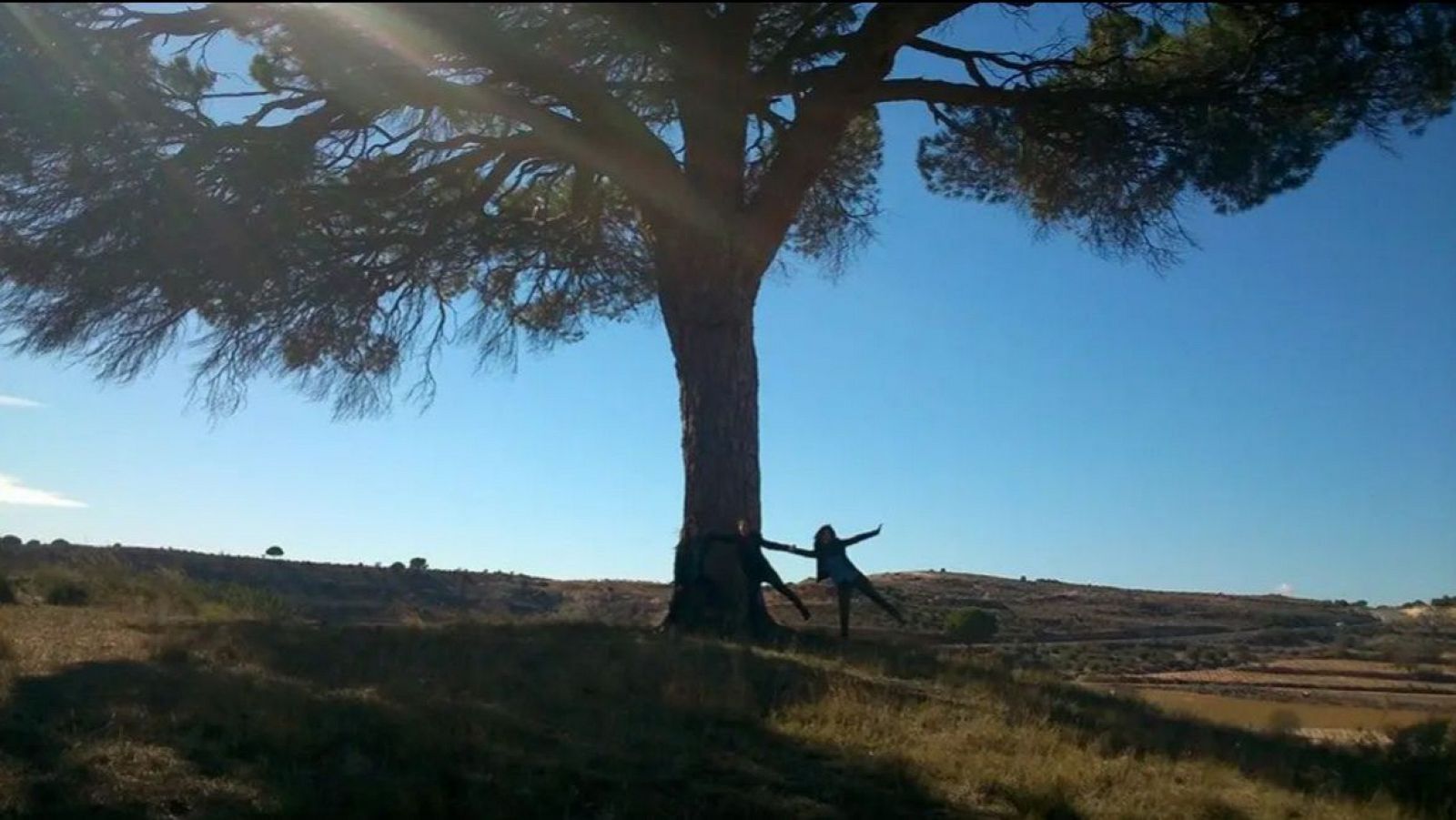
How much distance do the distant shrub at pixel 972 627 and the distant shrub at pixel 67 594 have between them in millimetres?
11439

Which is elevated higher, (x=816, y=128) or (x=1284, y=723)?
(x=816, y=128)

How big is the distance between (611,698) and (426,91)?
7401 millimetres

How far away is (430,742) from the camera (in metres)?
9.69

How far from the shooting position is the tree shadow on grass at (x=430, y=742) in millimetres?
8867

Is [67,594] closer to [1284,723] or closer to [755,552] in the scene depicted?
[755,552]

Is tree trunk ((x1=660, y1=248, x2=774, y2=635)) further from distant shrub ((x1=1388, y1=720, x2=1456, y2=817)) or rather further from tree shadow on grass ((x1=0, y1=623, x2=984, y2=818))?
distant shrub ((x1=1388, y1=720, x2=1456, y2=817))

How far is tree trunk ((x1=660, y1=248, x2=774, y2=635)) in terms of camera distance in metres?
16.7

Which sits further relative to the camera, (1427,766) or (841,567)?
(841,567)

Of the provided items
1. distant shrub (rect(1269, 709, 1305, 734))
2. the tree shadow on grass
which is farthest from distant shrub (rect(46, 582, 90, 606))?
distant shrub (rect(1269, 709, 1305, 734))

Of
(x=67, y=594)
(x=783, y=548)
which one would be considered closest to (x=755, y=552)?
(x=783, y=548)

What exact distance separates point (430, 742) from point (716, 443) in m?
7.57

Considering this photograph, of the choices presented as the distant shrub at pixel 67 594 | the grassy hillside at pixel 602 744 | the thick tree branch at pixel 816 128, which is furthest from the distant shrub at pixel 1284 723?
the distant shrub at pixel 67 594

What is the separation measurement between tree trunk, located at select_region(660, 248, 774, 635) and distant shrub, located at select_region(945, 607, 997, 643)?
19.8 ft

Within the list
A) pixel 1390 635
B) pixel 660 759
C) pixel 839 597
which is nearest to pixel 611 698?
pixel 660 759
